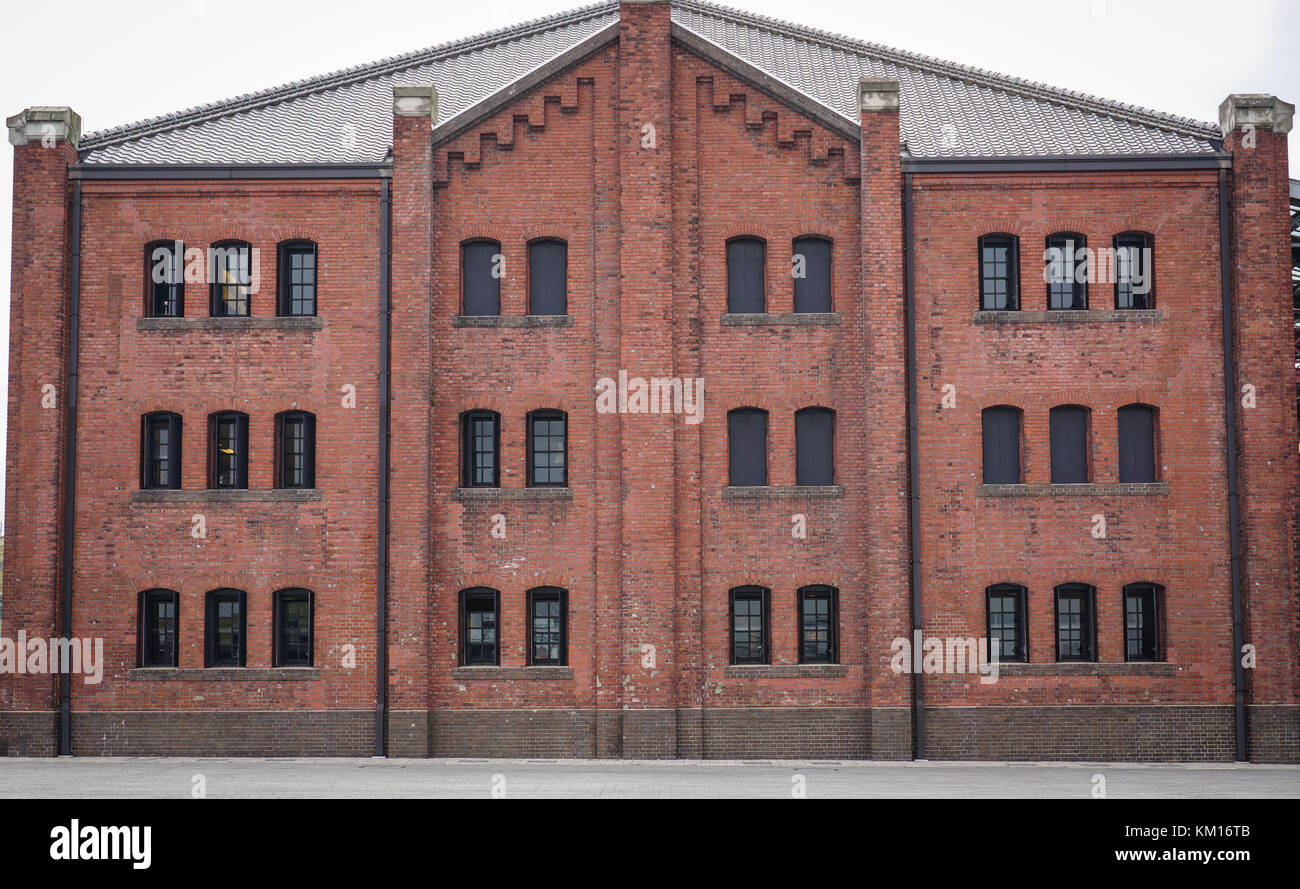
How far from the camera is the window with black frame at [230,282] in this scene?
941 inches

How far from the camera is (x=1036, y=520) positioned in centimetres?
2322

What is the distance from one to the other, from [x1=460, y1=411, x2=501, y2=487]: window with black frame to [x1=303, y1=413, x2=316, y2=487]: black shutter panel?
9.15ft

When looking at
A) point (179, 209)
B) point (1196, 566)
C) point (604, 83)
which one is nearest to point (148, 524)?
point (179, 209)

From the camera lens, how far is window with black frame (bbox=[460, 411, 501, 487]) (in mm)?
23656

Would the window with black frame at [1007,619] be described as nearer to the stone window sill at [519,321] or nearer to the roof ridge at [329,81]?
the stone window sill at [519,321]

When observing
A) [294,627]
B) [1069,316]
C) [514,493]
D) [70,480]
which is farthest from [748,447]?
[70,480]

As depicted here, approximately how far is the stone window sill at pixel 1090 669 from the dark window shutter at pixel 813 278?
748 cm

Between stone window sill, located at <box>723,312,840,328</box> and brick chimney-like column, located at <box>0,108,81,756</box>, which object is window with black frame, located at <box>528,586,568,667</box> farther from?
brick chimney-like column, located at <box>0,108,81,756</box>

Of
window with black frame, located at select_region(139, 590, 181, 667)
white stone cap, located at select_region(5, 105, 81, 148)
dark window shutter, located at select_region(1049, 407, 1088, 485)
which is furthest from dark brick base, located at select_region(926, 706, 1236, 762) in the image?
white stone cap, located at select_region(5, 105, 81, 148)

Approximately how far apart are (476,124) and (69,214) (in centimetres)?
790

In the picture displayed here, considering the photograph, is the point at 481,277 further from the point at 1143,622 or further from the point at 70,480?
the point at 1143,622

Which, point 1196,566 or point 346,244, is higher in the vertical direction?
point 346,244

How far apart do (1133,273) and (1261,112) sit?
3.72 metres

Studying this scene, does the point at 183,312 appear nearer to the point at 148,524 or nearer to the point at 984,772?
the point at 148,524
